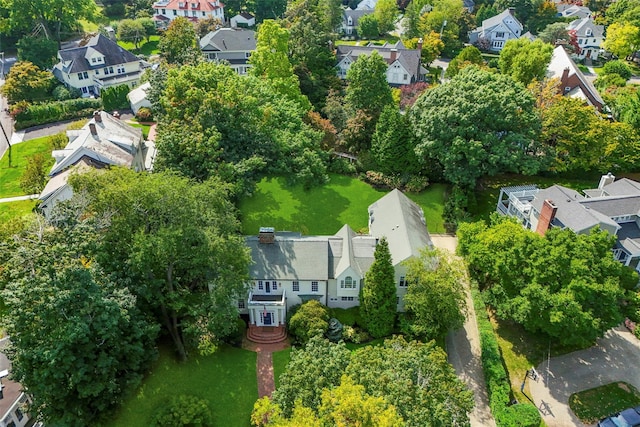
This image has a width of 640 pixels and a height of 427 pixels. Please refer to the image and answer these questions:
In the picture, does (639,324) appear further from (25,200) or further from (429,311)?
(25,200)

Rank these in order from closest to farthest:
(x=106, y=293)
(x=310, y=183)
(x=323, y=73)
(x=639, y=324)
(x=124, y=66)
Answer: (x=106, y=293) → (x=639, y=324) → (x=310, y=183) → (x=323, y=73) → (x=124, y=66)

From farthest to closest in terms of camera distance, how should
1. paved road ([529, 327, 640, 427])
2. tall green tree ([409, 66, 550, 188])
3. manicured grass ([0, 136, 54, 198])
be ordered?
manicured grass ([0, 136, 54, 198])
tall green tree ([409, 66, 550, 188])
paved road ([529, 327, 640, 427])

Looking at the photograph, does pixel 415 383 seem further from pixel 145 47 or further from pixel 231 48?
pixel 145 47

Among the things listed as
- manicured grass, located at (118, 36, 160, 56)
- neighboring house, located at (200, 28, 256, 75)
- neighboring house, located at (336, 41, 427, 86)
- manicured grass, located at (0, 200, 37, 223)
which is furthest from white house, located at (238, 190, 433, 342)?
manicured grass, located at (118, 36, 160, 56)

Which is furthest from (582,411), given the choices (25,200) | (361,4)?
(361,4)

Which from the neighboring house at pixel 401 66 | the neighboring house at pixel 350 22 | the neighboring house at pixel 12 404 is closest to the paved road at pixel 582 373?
the neighboring house at pixel 12 404

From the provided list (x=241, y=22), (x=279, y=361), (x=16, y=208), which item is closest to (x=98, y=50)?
(x=16, y=208)

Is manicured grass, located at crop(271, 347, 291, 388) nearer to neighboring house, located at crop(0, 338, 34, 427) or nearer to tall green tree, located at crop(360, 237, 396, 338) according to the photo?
tall green tree, located at crop(360, 237, 396, 338)
